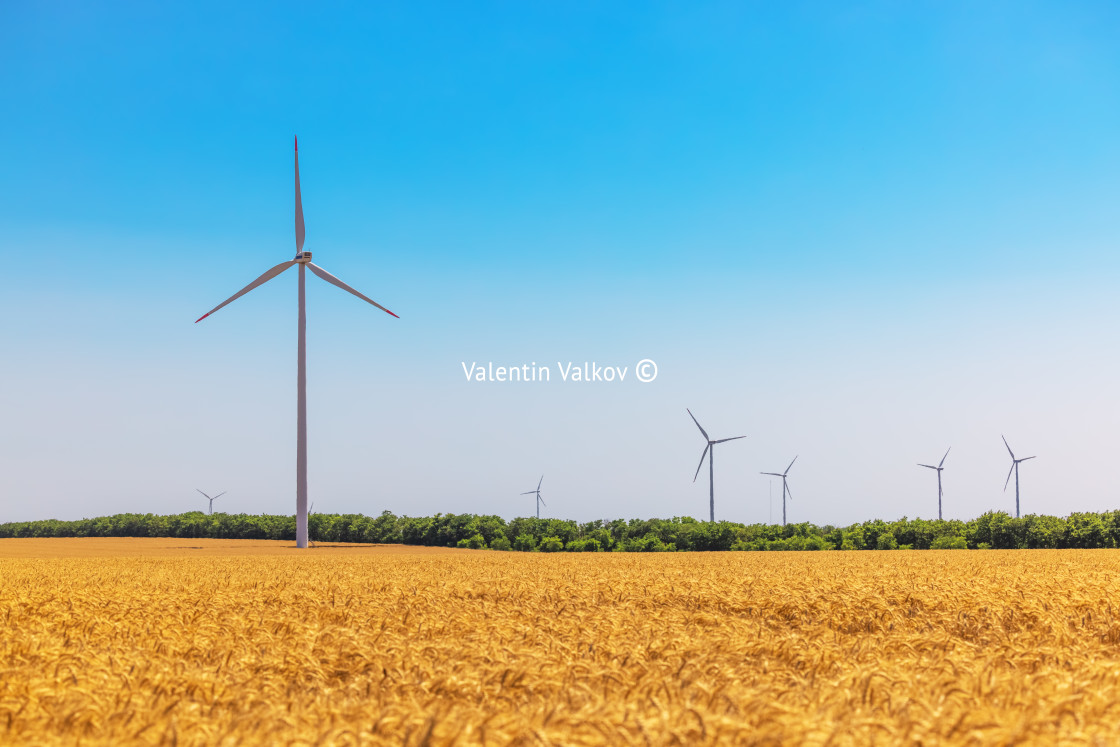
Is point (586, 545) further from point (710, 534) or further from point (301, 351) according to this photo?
point (301, 351)

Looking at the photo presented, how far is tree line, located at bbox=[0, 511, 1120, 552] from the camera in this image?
2933 inches

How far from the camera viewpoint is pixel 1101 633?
16.0 metres

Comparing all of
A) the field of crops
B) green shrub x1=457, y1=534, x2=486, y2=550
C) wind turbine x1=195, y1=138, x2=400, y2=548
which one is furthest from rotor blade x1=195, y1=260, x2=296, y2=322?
the field of crops

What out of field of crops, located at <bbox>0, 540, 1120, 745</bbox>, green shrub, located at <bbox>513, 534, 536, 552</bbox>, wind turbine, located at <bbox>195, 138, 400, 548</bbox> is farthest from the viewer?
green shrub, located at <bbox>513, 534, 536, 552</bbox>

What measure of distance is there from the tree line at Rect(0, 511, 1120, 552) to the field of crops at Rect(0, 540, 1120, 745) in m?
57.0

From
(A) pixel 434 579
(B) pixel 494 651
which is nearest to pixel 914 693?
(B) pixel 494 651

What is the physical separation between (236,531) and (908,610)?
115 metres

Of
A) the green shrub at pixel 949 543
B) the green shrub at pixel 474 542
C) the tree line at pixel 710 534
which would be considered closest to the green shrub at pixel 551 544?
the tree line at pixel 710 534

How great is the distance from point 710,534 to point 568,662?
235ft

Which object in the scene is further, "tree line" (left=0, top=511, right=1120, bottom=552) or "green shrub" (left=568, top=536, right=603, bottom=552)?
"green shrub" (left=568, top=536, right=603, bottom=552)

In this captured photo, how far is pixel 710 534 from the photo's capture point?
265ft

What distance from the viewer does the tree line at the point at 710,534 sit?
74.5 meters

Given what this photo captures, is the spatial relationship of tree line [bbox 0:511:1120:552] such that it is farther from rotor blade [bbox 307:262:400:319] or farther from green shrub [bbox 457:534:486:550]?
rotor blade [bbox 307:262:400:319]

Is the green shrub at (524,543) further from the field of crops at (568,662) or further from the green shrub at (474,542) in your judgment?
the field of crops at (568,662)
